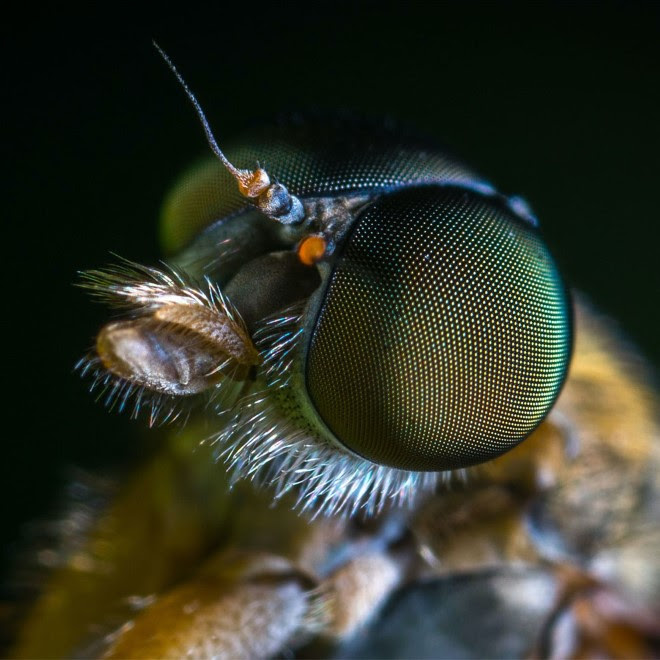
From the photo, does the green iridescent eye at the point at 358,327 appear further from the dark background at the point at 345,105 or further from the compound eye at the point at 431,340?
the dark background at the point at 345,105

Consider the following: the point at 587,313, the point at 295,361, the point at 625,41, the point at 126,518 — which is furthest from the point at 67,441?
the point at 625,41

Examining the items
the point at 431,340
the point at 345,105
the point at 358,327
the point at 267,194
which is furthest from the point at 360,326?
the point at 345,105

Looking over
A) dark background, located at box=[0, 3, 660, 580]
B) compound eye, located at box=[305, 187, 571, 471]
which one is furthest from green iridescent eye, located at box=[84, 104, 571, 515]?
dark background, located at box=[0, 3, 660, 580]

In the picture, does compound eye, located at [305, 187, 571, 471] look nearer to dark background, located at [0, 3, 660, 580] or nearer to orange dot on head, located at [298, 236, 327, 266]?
orange dot on head, located at [298, 236, 327, 266]

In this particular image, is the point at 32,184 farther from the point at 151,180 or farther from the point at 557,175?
the point at 557,175

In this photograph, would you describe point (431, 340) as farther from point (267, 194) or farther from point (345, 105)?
point (345, 105)
